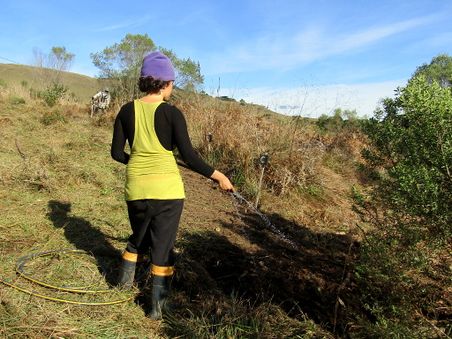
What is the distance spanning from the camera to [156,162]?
272 centimetres

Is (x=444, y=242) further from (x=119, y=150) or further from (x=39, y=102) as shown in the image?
(x=39, y=102)

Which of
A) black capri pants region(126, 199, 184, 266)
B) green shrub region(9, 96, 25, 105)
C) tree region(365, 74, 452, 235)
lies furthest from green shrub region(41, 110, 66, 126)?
tree region(365, 74, 452, 235)

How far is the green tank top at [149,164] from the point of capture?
8.73ft

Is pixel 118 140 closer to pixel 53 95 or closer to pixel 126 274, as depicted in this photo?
pixel 126 274

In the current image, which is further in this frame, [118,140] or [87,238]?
[87,238]

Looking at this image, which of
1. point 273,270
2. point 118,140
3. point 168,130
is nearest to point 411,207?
point 168,130

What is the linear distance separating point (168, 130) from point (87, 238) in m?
1.99

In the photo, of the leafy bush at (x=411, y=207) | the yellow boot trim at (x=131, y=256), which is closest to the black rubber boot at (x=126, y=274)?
the yellow boot trim at (x=131, y=256)

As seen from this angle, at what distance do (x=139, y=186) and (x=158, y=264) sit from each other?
56cm

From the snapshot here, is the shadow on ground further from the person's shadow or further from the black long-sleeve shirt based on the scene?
the black long-sleeve shirt

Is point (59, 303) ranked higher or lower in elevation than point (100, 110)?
lower

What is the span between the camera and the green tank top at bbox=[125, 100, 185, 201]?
2660mm

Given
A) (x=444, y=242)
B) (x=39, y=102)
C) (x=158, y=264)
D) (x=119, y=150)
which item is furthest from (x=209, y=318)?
(x=39, y=102)

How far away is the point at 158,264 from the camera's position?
2.81 metres
